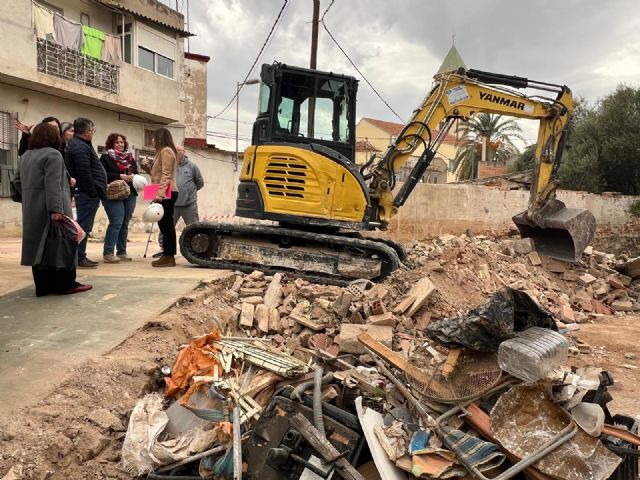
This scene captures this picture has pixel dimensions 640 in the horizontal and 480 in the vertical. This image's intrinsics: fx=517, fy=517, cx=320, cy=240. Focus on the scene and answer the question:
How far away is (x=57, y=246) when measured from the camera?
4.65m

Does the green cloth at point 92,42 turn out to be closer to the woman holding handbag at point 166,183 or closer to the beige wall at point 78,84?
the beige wall at point 78,84

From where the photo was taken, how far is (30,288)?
5.26 metres

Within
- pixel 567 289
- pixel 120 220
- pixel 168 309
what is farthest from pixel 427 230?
pixel 168 309

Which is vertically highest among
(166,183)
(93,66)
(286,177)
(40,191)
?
(93,66)

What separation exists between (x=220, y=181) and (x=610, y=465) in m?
19.2

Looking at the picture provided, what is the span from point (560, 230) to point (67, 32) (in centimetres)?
1405

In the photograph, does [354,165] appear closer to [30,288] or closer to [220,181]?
[30,288]

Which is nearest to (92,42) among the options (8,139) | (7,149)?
(8,139)

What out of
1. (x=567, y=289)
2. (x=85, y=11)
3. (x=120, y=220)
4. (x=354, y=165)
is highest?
(x=85, y=11)

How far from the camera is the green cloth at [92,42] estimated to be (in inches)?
605

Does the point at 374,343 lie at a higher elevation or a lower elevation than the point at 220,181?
lower

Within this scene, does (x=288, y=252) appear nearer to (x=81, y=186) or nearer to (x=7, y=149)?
(x=81, y=186)

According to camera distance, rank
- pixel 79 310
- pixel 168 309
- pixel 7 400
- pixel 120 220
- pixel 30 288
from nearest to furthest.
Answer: pixel 7 400
pixel 79 310
pixel 168 309
pixel 30 288
pixel 120 220

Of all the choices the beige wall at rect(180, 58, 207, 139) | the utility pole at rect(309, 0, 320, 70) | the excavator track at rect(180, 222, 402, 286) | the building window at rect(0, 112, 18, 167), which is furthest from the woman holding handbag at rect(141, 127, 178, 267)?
the beige wall at rect(180, 58, 207, 139)
